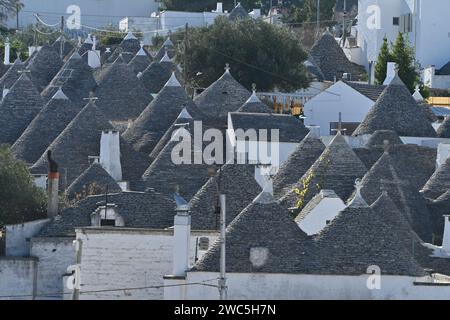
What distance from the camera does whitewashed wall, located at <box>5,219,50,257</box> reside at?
50.6 meters

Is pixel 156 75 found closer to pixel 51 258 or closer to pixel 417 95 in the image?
pixel 417 95

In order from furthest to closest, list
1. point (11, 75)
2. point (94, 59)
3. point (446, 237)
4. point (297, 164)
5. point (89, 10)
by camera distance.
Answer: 1. point (89, 10)
2. point (94, 59)
3. point (11, 75)
4. point (297, 164)
5. point (446, 237)

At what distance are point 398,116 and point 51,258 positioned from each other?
800 inches

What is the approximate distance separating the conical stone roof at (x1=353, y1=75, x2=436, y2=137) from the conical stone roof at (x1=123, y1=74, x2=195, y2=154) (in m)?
5.35

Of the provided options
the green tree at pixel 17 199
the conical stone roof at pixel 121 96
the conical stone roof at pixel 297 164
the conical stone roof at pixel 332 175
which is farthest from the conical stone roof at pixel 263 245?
the conical stone roof at pixel 121 96

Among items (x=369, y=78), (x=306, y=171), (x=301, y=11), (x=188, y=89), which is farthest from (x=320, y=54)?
(x=306, y=171)

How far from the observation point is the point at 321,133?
73.3 meters

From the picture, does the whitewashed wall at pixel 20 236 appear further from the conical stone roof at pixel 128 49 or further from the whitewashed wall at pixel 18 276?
the conical stone roof at pixel 128 49

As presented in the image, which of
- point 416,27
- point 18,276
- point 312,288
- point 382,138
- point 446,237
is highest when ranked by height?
point 416,27

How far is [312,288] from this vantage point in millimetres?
43219

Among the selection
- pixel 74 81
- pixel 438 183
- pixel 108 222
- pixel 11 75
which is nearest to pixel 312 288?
pixel 108 222

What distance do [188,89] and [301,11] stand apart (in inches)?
1338

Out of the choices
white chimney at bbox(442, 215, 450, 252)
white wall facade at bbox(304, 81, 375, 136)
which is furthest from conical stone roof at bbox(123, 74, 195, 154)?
white chimney at bbox(442, 215, 450, 252)

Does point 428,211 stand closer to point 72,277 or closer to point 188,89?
point 72,277
